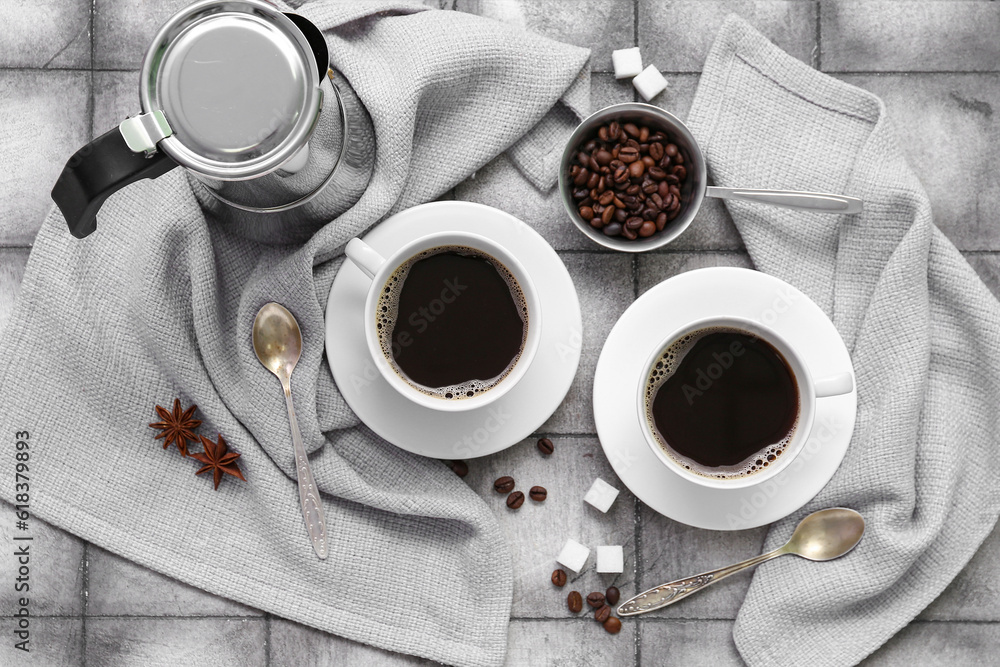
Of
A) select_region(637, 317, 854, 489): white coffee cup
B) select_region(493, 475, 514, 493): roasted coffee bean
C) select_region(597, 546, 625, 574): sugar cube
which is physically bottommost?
select_region(597, 546, 625, 574): sugar cube

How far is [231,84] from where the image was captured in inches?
35.6

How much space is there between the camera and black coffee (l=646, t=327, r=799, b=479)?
1122 mm

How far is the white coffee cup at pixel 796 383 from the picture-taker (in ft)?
3.41

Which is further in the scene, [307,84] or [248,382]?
[248,382]

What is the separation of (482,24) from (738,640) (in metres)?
1.04

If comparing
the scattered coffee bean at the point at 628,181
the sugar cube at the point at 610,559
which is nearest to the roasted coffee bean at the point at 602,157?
the scattered coffee bean at the point at 628,181

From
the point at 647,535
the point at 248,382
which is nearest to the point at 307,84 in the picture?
the point at 248,382

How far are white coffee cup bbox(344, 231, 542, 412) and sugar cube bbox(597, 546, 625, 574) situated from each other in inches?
13.8

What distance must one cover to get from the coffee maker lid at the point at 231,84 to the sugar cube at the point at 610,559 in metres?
0.77

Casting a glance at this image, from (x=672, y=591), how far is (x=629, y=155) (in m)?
0.69

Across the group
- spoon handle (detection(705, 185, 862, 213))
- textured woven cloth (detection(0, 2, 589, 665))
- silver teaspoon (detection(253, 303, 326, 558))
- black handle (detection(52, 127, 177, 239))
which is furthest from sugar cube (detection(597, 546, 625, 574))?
black handle (detection(52, 127, 177, 239))

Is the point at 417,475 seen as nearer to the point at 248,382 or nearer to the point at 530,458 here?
the point at 530,458

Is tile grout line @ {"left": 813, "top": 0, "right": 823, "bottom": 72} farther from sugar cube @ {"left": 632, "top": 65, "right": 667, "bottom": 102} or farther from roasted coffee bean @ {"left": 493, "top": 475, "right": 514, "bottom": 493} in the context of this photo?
roasted coffee bean @ {"left": 493, "top": 475, "right": 514, "bottom": 493}

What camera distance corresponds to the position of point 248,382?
47.4 inches
